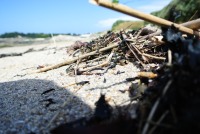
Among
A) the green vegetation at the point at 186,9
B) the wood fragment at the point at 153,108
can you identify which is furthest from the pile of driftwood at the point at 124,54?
the green vegetation at the point at 186,9

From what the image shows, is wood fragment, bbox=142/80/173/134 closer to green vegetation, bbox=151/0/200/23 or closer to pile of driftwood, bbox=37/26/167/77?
pile of driftwood, bbox=37/26/167/77

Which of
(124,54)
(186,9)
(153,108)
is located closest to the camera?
(153,108)

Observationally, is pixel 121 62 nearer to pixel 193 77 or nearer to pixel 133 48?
pixel 133 48

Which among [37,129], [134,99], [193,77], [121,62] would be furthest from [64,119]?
[121,62]

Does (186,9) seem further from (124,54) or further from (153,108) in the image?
(153,108)

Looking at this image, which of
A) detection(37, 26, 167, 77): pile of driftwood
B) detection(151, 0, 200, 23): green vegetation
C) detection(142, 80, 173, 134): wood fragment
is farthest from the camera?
detection(151, 0, 200, 23): green vegetation

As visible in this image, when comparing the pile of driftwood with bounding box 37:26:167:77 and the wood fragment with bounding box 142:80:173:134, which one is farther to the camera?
the pile of driftwood with bounding box 37:26:167:77

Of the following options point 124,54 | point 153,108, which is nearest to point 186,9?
point 124,54

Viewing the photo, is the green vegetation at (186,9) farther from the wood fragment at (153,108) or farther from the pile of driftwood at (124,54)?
the wood fragment at (153,108)

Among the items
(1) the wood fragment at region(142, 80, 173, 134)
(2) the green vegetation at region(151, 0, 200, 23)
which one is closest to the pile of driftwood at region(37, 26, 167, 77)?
(1) the wood fragment at region(142, 80, 173, 134)

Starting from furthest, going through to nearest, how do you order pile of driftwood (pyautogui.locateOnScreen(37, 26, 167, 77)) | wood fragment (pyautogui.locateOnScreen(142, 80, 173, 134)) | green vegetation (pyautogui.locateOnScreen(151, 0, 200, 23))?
green vegetation (pyautogui.locateOnScreen(151, 0, 200, 23)), pile of driftwood (pyautogui.locateOnScreen(37, 26, 167, 77)), wood fragment (pyautogui.locateOnScreen(142, 80, 173, 134))

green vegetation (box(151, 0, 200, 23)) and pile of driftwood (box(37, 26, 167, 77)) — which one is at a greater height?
green vegetation (box(151, 0, 200, 23))
